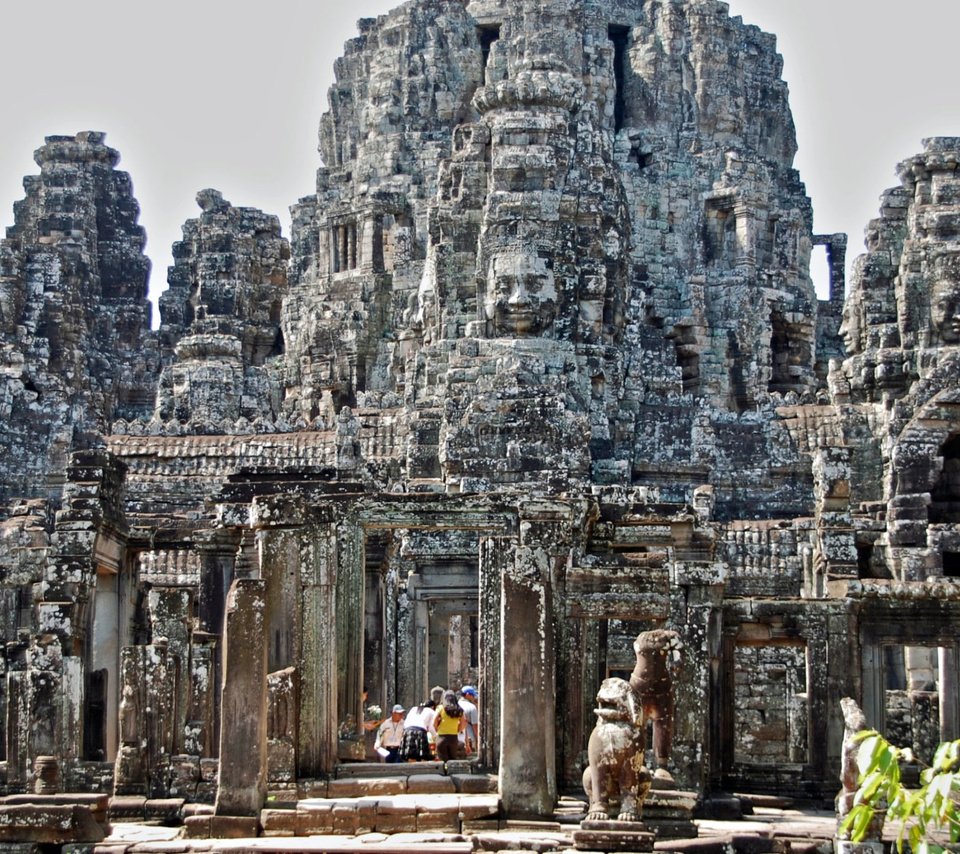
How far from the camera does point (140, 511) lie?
146 feet

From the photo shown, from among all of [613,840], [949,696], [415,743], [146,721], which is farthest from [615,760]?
[949,696]

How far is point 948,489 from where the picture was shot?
40.6 metres

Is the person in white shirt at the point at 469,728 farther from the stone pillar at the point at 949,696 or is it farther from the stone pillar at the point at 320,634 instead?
the stone pillar at the point at 949,696

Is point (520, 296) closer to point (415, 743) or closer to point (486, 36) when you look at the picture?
point (486, 36)

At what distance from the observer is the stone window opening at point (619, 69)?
203 ft

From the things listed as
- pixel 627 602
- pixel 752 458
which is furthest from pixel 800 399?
pixel 627 602

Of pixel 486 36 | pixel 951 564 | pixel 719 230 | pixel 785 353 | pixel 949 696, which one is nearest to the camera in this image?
pixel 949 696

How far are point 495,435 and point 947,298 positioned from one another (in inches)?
378

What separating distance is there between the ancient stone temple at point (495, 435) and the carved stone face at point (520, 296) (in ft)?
0.21

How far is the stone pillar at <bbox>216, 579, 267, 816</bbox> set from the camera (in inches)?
906

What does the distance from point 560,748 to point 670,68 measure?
129ft

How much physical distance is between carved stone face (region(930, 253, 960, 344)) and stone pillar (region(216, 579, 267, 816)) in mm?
25745

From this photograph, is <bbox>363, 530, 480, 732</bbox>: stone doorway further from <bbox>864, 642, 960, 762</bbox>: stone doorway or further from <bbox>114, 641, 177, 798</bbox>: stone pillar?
<bbox>114, 641, 177, 798</bbox>: stone pillar

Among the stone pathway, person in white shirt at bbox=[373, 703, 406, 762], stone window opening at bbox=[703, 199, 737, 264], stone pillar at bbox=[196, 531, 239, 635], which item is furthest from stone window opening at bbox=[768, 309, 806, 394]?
the stone pathway
